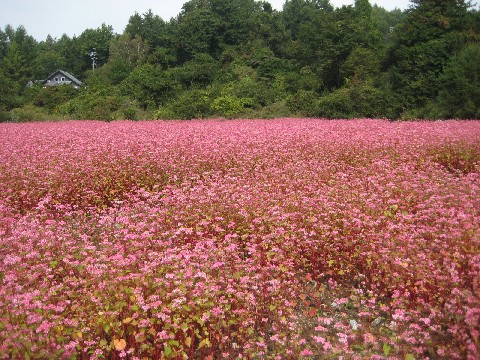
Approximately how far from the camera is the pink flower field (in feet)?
11.1

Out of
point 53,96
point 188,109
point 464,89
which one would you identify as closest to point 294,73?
point 188,109

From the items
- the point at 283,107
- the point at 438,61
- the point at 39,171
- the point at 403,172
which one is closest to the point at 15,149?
the point at 39,171

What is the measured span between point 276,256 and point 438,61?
2570 centimetres

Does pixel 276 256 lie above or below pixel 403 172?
below

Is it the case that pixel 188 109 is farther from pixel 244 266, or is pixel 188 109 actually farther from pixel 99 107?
pixel 244 266

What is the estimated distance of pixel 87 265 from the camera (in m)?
4.15

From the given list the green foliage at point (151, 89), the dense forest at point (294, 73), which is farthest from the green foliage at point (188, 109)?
the green foliage at point (151, 89)

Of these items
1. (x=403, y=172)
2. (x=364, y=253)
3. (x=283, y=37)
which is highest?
(x=283, y=37)

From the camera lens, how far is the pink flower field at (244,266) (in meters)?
3.40

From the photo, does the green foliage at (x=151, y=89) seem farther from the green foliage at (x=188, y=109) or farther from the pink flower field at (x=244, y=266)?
the pink flower field at (x=244, y=266)

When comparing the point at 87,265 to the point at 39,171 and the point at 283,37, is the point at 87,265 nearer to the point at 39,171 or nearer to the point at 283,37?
the point at 39,171

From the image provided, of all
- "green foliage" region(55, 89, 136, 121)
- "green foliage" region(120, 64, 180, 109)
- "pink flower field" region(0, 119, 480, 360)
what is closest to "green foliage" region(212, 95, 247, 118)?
"green foliage" region(55, 89, 136, 121)

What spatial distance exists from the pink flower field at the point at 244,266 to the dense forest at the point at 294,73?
17316 mm

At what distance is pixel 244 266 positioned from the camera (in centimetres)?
422
